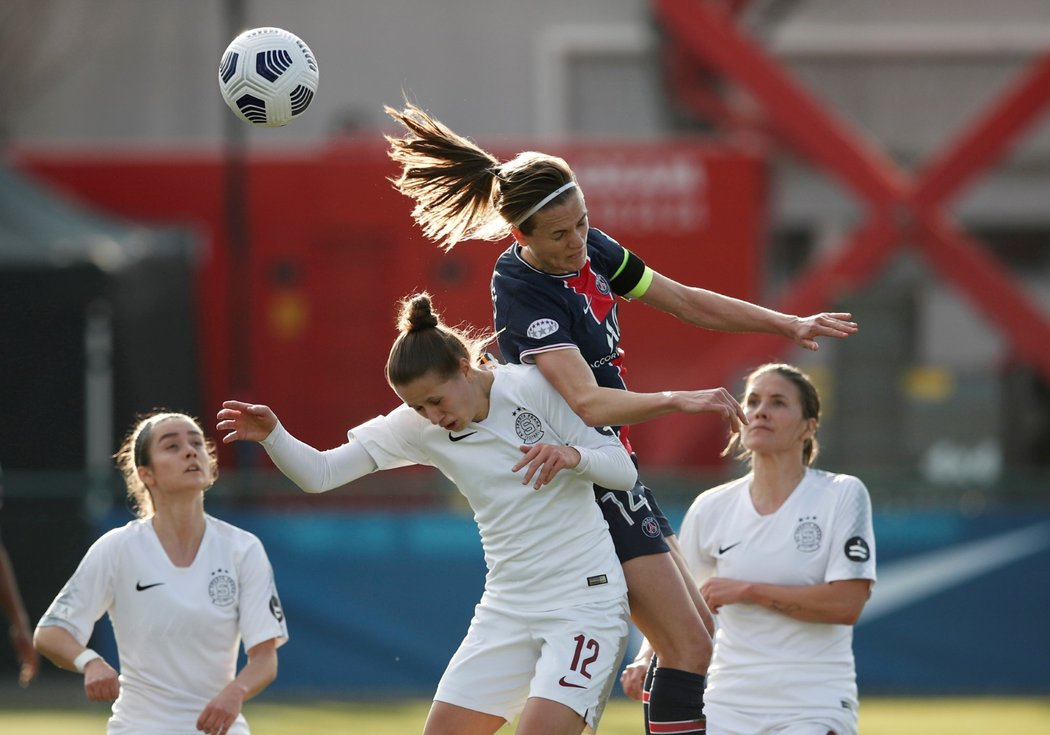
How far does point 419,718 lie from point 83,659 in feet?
16.3

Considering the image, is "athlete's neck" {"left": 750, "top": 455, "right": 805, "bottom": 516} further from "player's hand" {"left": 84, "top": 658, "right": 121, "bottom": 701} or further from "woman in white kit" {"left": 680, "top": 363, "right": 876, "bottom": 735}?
"player's hand" {"left": 84, "top": 658, "right": 121, "bottom": 701}

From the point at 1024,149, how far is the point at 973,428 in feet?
23.5

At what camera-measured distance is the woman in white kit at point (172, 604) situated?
5402 millimetres

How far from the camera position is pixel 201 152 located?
15734 mm

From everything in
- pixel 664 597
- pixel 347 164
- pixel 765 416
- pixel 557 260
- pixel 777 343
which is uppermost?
pixel 347 164

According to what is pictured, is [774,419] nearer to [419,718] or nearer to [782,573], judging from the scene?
[782,573]

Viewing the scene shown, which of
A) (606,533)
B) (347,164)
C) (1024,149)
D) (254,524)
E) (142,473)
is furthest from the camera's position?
(1024,149)

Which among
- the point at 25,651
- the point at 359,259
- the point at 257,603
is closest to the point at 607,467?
the point at 257,603

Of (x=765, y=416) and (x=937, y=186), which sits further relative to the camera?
(x=937, y=186)

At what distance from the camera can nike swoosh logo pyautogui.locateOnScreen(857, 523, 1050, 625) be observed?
10.8 meters

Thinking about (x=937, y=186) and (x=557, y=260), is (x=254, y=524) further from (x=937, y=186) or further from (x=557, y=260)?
(x=937, y=186)

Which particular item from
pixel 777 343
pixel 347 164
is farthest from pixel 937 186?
pixel 347 164

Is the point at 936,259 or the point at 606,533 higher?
the point at 936,259

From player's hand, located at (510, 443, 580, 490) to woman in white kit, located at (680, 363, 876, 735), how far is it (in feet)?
3.44
